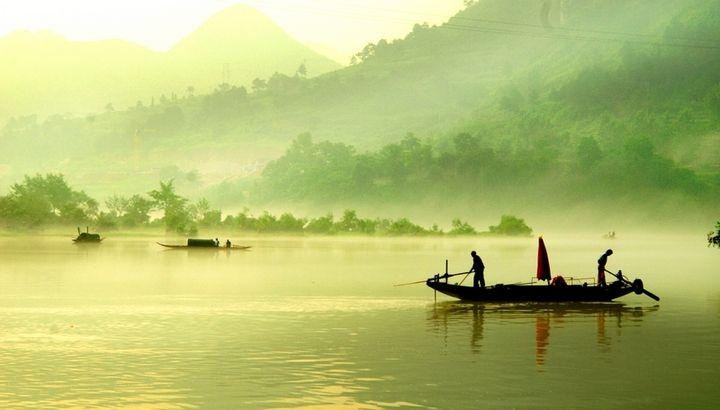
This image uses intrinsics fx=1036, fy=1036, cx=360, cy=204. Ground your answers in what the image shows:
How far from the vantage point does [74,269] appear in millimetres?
106438

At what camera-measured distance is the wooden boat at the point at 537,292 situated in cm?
6266

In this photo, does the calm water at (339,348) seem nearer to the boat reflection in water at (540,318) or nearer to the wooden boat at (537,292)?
the boat reflection in water at (540,318)

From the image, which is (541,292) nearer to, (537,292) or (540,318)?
(537,292)

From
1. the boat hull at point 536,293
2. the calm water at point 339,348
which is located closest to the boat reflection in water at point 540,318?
the calm water at point 339,348

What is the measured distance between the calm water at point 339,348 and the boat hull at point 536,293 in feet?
2.35

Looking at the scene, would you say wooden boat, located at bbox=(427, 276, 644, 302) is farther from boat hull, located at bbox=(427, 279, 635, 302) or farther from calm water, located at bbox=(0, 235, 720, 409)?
calm water, located at bbox=(0, 235, 720, 409)

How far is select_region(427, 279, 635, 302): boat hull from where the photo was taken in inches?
2467

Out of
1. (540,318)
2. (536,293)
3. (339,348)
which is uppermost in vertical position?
(536,293)

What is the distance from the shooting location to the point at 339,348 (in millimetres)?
43406

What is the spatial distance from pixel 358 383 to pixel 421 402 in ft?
11.9

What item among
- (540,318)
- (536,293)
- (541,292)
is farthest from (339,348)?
(541,292)

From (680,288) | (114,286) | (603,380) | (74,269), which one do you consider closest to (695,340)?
(603,380)

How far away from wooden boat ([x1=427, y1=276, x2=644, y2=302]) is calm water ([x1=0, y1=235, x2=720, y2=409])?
2.36ft

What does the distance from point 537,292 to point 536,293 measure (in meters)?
0.09
